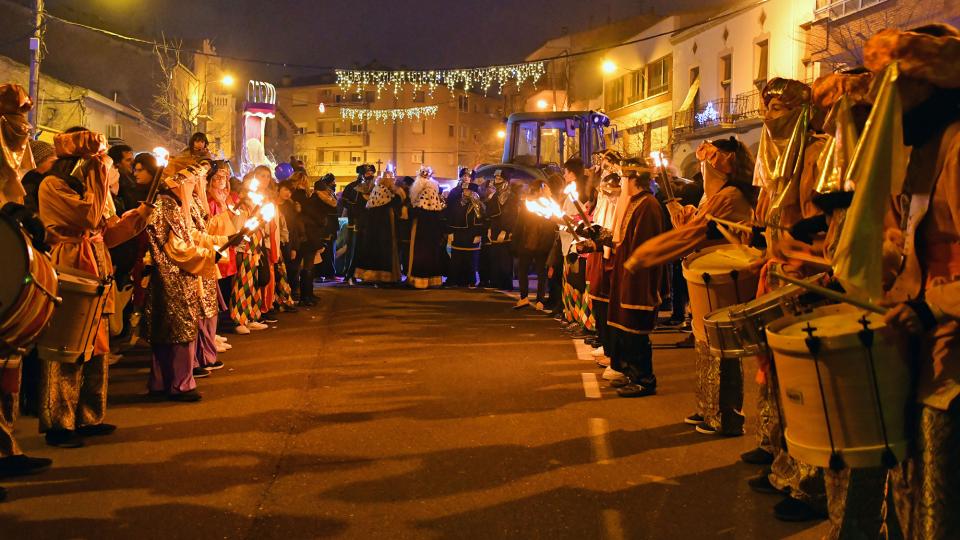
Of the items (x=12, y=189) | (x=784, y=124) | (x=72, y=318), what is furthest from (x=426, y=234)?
(x=784, y=124)

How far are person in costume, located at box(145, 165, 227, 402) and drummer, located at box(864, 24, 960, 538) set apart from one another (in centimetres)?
583

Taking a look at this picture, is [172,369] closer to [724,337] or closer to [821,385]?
[724,337]

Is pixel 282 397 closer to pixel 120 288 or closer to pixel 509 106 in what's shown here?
pixel 120 288

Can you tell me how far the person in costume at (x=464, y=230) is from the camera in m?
19.3

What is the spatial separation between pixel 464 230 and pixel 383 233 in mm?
1741

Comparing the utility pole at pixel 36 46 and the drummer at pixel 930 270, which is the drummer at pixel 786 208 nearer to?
the drummer at pixel 930 270

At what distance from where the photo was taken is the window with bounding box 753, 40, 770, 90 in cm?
3189

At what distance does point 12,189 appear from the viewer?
5.53 metres

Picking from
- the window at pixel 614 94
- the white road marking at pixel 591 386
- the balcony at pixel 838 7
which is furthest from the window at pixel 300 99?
the white road marking at pixel 591 386

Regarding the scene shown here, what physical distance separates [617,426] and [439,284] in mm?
12838

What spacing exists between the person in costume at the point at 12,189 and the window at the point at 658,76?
38310 millimetres

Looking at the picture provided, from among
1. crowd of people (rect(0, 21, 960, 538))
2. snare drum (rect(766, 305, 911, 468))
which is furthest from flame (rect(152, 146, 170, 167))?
snare drum (rect(766, 305, 911, 468))

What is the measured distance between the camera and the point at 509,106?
79.2m

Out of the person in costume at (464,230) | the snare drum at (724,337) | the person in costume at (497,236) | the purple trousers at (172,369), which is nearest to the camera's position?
the snare drum at (724,337)
